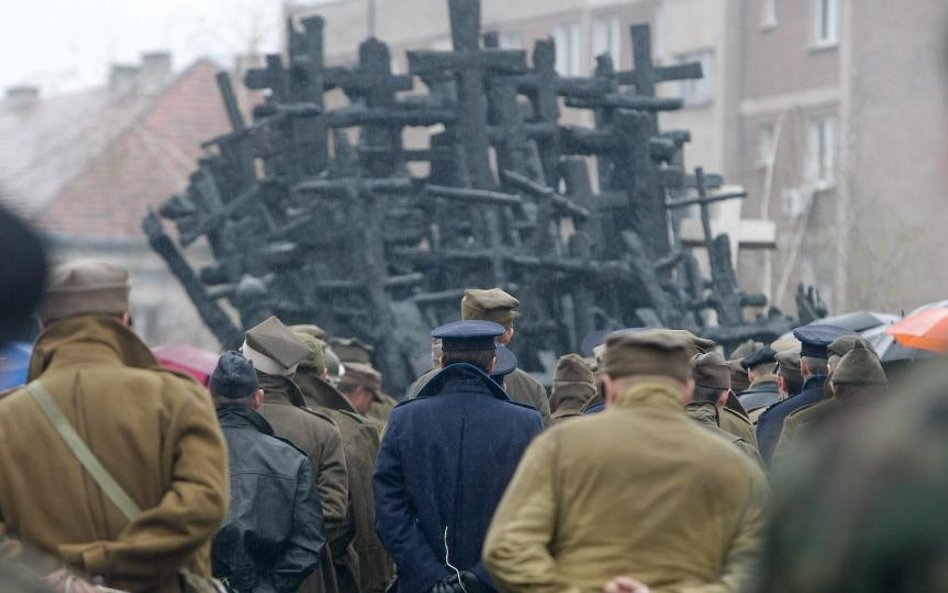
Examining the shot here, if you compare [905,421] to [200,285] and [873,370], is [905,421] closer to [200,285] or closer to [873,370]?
[873,370]

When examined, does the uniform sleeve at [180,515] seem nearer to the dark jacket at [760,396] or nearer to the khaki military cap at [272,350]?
the khaki military cap at [272,350]

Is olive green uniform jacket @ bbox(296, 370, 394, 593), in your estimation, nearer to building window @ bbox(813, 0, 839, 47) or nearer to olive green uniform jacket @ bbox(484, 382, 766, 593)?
olive green uniform jacket @ bbox(484, 382, 766, 593)

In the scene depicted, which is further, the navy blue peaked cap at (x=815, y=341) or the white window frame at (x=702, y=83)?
the white window frame at (x=702, y=83)

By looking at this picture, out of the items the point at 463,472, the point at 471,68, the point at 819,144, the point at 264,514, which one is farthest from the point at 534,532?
the point at 819,144

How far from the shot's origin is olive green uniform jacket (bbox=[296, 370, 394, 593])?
890 centimetres

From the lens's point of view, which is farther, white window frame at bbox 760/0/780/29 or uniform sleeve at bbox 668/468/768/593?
white window frame at bbox 760/0/780/29

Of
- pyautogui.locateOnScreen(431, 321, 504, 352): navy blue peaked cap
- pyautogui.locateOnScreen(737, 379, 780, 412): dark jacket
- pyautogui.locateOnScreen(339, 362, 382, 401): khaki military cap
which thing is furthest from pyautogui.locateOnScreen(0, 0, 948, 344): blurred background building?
pyautogui.locateOnScreen(431, 321, 504, 352): navy blue peaked cap

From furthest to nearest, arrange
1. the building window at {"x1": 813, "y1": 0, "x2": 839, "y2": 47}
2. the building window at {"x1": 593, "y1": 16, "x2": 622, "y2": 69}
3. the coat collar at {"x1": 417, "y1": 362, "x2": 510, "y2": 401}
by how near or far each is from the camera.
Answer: the building window at {"x1": 593, "y1": 16, "x2": 622, "y2": 69} → the building window at {"x1": 813, "y1": 0, "x2": 839, "y2": 47} → the coat collar at {"x1": 417, "y1": 362, "x2": 510, "y2": 401}

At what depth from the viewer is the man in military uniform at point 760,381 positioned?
11242 millimetres

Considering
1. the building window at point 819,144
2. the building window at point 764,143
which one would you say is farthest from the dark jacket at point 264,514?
the building window at point 764,143

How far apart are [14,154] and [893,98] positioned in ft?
84.3

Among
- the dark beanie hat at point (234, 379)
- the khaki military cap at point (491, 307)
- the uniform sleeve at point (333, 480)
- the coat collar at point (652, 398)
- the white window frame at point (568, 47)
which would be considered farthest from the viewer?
the white window frame at point (568, 47)

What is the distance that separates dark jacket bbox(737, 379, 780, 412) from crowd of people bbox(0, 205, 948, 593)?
34.4 inches

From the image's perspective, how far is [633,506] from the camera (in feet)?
16.5
